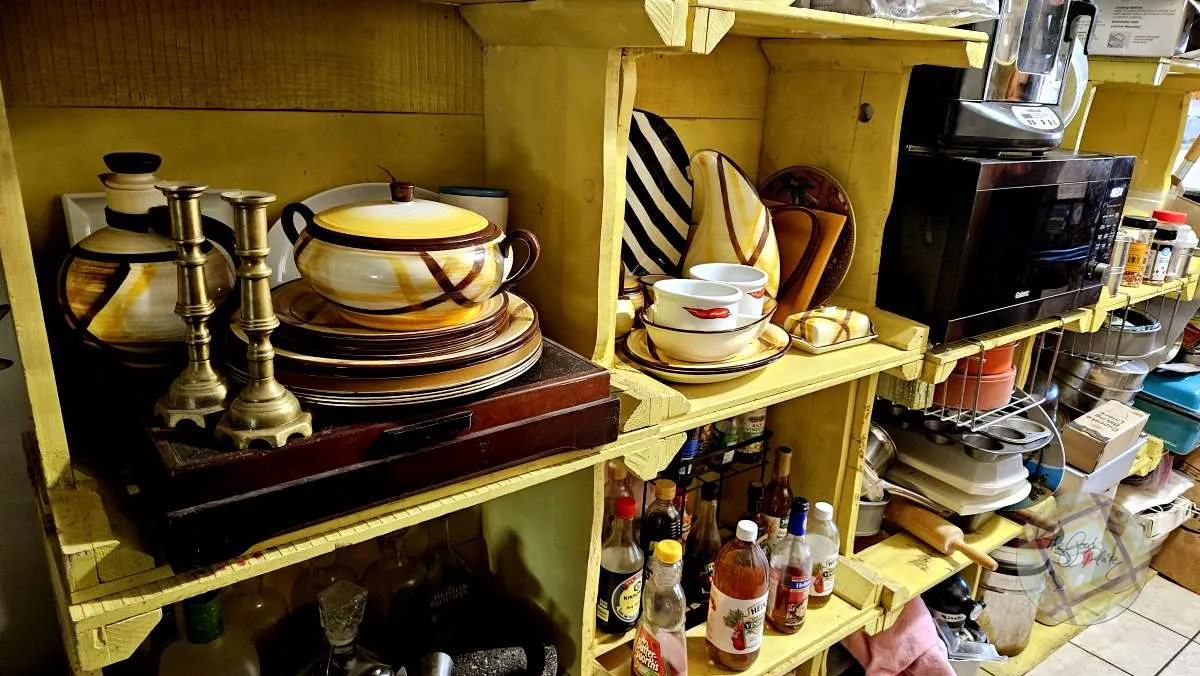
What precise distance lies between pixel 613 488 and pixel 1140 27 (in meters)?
1.48

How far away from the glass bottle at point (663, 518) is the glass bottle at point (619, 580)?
1.3 inches

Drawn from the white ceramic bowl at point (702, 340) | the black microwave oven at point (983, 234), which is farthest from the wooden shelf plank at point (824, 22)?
the white ceramic bowl at point (702, 340)

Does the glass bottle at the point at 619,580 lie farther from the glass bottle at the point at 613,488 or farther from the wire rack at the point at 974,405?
the wire rack at the point at 974,405

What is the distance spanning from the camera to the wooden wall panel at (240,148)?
0.82 metres

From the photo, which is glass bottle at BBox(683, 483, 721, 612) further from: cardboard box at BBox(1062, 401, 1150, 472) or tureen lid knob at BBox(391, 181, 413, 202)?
cardboard box at BBox(1062, 401, 1150, 472)

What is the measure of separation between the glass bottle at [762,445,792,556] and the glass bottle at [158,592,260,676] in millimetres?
828

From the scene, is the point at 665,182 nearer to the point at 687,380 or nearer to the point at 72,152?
the point at 687,380

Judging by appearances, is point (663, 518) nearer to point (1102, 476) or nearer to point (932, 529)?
point (932, 529)

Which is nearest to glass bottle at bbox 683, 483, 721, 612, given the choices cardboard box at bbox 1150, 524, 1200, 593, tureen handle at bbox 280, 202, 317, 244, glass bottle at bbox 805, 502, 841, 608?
glass bottle at bbox 805, 502, 841, 608

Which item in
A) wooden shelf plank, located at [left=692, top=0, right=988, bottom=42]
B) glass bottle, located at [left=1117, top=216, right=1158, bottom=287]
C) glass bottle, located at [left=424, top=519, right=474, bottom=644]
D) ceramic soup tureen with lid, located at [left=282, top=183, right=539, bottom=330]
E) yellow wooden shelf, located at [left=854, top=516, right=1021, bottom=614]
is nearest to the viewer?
ceramic soup tureen with lid, located at [left=282, top=183, right=539, bottom=330]

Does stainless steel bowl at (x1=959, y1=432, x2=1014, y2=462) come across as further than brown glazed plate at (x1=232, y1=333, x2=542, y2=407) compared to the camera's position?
Yes

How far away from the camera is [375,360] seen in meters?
0.74

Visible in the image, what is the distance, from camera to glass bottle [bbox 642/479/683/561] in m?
1.19

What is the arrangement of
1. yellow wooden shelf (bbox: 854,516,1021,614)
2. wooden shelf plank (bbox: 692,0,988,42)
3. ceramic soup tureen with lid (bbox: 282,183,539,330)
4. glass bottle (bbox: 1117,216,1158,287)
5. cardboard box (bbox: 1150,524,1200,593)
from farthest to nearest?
cardboard box (bbox: 1150,524,1200,593)
glass bottle (bbox: 1117,216,1158,287)
yellow wooden shelf (bbox: 854,516,1021,614)
wooden shelf plank (bbox: 692,0,988,42)
ceramic soup tureen with lid (bbox: 282,183,539,330)
